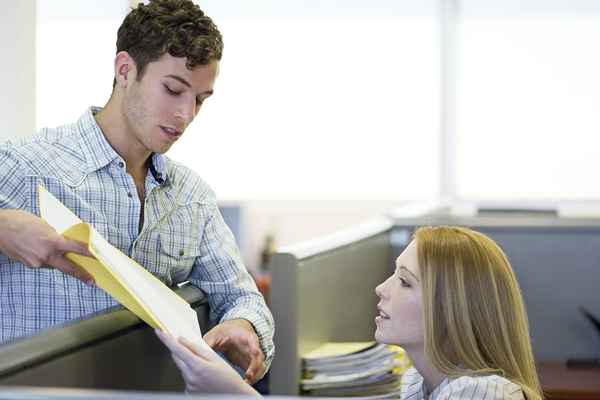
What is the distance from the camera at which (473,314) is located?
1.50 m

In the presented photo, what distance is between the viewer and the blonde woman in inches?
58.0

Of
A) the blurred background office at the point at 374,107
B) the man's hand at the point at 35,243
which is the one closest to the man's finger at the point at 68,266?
the man's hand at the point at 35,243

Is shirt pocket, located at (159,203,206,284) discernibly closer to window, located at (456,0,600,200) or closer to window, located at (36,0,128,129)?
window, located at (36,0,128,129)

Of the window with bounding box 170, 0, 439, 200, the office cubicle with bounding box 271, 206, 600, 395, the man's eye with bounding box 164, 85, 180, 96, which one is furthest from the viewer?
the window with bounding box 170, 0, 439, 200

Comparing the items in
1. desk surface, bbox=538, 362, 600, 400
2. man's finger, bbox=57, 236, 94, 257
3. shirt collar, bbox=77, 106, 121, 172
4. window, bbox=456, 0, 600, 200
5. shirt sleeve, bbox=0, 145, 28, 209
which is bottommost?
desk surface, bbox=538, 362, 600, 400

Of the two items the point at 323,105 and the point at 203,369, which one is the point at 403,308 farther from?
the point at 323,105

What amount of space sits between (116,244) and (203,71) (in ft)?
1.05

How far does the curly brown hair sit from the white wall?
0.54 metres

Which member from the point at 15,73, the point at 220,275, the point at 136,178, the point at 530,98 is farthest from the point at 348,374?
the point at 530,98

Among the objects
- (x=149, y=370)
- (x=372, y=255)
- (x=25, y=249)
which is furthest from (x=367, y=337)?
(x=25, y=249)

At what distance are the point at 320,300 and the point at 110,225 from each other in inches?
32.1

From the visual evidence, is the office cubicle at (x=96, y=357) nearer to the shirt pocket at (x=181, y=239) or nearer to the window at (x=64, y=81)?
the shirt pocket at (x=181, y=239)

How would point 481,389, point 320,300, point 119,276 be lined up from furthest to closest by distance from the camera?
point 320,300, point 481,389, point 119,276

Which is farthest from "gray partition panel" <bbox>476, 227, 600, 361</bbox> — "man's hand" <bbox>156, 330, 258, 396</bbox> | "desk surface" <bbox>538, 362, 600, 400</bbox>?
"man's hand" <bbox>156, 330, 258, 396</bbox>
